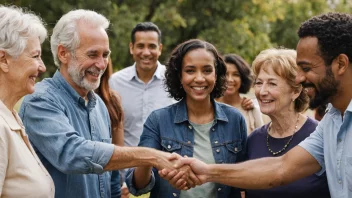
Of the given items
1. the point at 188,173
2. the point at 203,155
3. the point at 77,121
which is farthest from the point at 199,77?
the point at 77,121

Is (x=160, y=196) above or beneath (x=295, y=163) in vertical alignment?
beneath

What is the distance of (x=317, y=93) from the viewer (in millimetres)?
4480

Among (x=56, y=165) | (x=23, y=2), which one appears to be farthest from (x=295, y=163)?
(x=23, y=2)

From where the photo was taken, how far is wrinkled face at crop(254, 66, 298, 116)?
5.31 m

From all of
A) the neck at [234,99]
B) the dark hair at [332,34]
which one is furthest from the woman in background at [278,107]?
the neck at [234,99]

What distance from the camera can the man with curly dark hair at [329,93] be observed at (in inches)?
171

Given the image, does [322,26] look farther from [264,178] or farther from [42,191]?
[42,191]

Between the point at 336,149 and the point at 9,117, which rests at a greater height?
the point at 9,117

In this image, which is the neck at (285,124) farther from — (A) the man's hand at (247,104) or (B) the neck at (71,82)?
(A) the man's hand at (247,104)

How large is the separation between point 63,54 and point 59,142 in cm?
75

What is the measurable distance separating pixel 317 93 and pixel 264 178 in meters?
0.84

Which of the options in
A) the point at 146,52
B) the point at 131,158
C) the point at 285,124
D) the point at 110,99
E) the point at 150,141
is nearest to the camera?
the point at 131,158

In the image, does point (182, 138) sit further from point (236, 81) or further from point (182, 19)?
point (182, 19)

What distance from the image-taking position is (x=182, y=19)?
19984 millimetres
